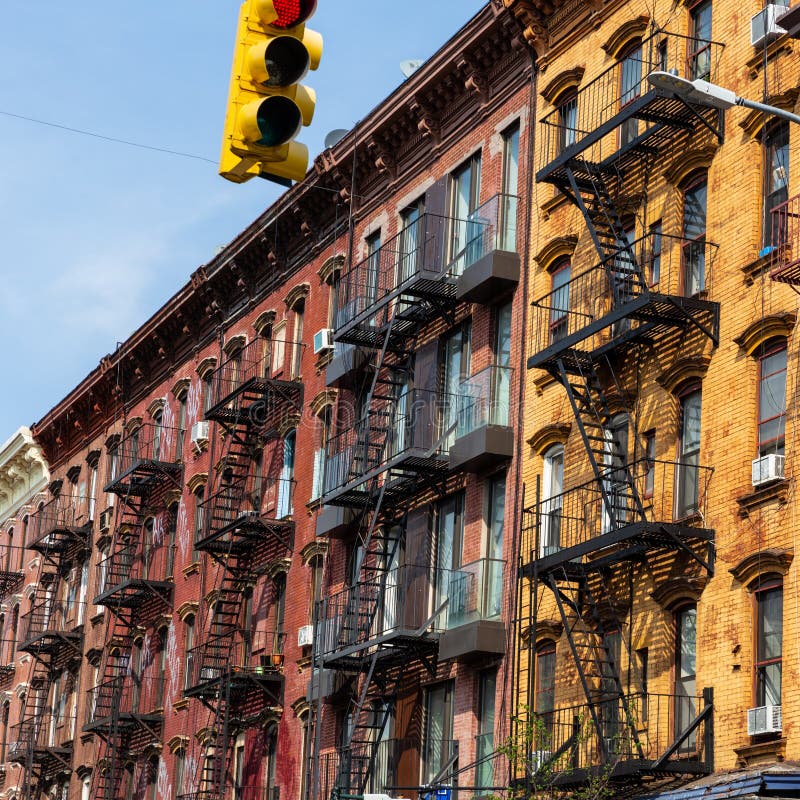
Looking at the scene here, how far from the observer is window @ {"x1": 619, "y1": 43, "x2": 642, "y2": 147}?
1205 inches

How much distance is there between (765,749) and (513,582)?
8612 mm

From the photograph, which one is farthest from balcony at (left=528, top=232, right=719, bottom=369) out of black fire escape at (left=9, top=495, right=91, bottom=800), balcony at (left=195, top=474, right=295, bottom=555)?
black fire escape at (left=9, top=495, right=91, bottom=800)

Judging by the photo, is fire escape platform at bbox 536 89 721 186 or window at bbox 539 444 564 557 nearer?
fire escape platform at bbox 536 89 721 186

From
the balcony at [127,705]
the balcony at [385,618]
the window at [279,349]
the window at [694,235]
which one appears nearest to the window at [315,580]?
the balcony at [385,618]

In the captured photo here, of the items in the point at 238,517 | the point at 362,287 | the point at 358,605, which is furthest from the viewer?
the point at 238,517

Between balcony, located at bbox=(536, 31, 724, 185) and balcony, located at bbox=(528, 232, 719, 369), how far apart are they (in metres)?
1.73

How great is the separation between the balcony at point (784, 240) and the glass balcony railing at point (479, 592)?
888 centimetres

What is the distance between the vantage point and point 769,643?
2448 cm

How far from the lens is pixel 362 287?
39750 millimetres

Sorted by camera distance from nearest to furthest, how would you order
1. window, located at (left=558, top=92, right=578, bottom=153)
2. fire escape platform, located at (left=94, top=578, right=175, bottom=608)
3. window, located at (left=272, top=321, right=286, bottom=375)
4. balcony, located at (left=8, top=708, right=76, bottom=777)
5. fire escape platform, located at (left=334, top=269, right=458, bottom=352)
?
window, located at (left=558, top=92, right=578, bottom=153) < fire escape platform, located at (left=334, top=269, right=458, bottom=352) < window, located at (left=272, top=321, right=286, bottom=375) < fire escape platform, located at (left=94, top=578, right=175, bottom=608) < balcony, located at (left=8, top=708, right=76, bottom=777)

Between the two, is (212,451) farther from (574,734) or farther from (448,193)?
(574,734)

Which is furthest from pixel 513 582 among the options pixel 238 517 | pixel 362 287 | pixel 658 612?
pixel 238 517

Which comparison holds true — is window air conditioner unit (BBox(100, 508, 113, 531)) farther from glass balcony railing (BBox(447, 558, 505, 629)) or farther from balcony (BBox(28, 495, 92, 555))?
glass balcony railing (BBox(447, 558, 505, 629))

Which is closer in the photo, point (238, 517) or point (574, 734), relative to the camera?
point (574, 734)
